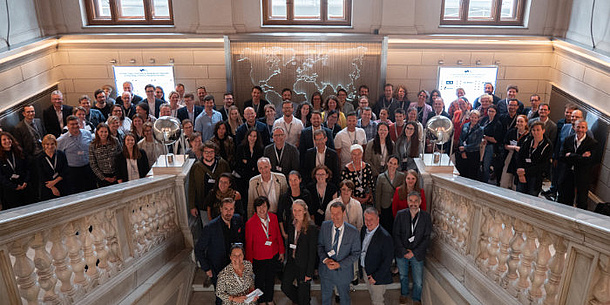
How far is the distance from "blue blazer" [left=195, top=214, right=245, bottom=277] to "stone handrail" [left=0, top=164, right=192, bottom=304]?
60 centimetres

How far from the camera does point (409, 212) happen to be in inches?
213

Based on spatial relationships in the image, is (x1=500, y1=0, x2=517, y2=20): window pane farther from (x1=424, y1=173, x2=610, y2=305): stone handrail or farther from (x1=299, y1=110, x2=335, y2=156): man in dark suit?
(x1=424, y1=173, x2=610, y2=305): stone handrail

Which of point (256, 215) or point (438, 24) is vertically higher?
point (438, 24)

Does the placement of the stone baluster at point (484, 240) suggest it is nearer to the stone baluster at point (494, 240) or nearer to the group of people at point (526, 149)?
the stone baluster at point (494, 240)

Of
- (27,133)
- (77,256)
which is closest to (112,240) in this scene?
(77,256)

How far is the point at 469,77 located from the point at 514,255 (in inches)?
304

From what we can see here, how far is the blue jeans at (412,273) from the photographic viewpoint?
5.56 metres

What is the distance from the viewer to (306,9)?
11086 millimetres

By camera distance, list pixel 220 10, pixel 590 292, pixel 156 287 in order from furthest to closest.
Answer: pixel 220 10, pixel 156 287, pixel 590 292

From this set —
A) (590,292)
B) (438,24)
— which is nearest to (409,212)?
(590,292)

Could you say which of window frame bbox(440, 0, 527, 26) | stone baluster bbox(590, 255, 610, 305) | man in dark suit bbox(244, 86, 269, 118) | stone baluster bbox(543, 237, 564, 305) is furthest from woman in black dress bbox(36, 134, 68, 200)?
window frame bbox(440, 0, 527, 26)

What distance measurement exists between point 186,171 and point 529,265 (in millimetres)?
4121

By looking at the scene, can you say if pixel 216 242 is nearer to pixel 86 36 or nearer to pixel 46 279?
pixel 46 279

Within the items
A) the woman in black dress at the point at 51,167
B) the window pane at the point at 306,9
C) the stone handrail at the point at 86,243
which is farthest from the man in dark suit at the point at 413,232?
the window pane at the point at 306,9
